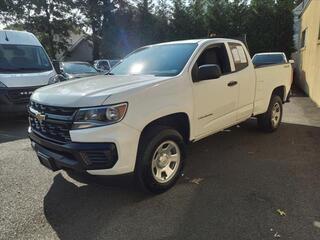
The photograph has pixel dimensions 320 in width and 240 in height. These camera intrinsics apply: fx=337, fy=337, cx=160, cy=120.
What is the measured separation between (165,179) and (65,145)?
1.35 meters

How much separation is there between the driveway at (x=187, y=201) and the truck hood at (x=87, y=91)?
0.87 metres

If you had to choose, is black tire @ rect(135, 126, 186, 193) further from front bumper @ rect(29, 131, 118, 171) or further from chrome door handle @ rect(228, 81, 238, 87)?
chrome door handle @ rect(228, 81, 238, 87)

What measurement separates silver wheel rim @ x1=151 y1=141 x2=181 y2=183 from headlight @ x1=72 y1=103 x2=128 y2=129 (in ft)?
2.54

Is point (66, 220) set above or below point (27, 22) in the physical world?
below

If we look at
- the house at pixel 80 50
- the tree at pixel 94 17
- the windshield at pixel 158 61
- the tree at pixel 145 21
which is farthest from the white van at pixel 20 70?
the house at pixel 80 50

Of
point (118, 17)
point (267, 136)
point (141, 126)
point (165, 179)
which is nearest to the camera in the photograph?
point (141, 126)

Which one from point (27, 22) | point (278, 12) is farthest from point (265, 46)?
point (27, 22)

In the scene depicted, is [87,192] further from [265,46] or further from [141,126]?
[265,46]

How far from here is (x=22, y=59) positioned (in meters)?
9.18

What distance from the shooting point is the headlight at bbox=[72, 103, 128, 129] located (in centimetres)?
356

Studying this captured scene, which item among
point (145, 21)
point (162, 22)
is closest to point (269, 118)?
point (162, 22)

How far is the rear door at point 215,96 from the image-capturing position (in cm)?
471

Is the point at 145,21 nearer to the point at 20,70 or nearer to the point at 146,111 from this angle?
the point at 20,70

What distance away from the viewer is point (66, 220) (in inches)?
144
